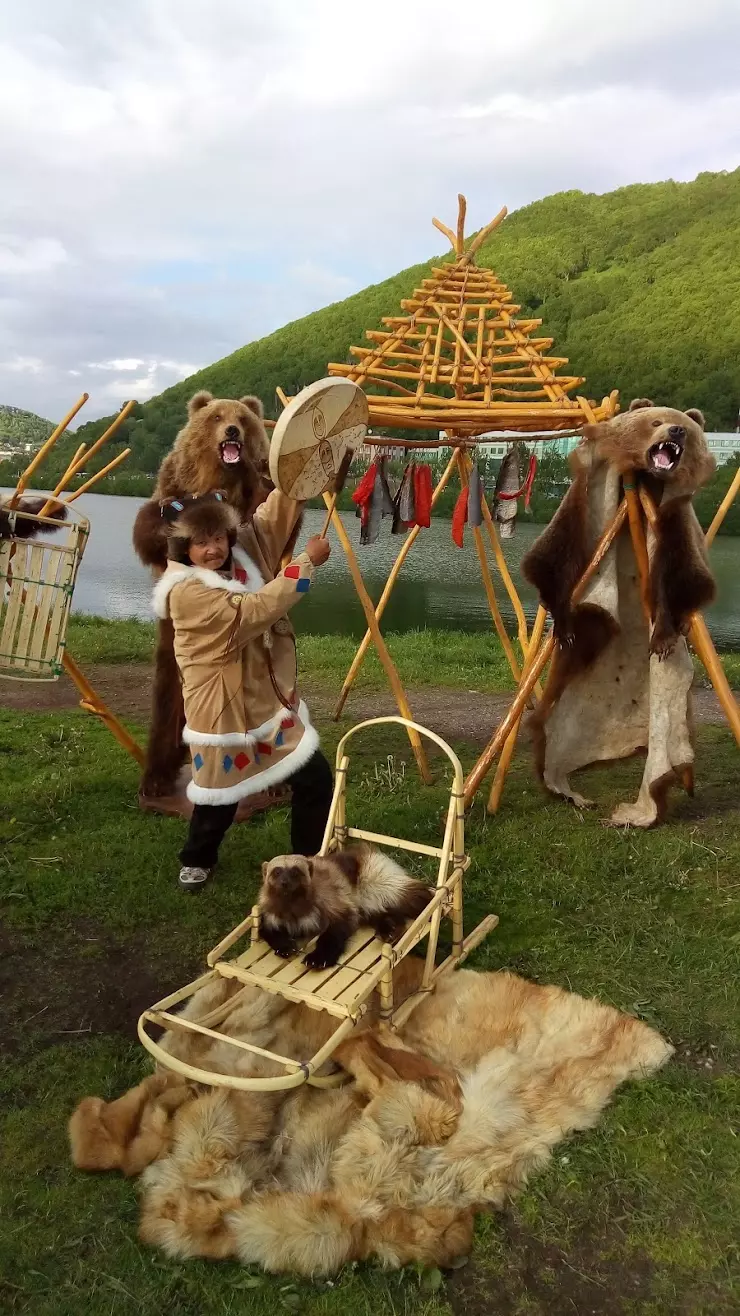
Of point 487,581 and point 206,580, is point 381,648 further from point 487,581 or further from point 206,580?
point 206,580

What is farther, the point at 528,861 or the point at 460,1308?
the point at 528,861

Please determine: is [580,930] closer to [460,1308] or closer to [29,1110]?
[460,1308]

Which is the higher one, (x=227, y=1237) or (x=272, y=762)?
(x=272, y=762)

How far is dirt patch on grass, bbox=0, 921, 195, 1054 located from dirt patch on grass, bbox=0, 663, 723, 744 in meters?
3.59

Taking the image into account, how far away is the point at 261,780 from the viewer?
3889 millimetres

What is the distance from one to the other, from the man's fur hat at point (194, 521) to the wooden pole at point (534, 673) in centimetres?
204

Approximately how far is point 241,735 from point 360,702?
4.22 m

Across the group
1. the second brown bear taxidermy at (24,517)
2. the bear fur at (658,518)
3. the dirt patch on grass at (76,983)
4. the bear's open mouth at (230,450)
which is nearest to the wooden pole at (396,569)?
the bear fur at (658,518)

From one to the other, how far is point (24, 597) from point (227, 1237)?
3.28 m

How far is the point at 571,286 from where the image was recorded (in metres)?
47.8

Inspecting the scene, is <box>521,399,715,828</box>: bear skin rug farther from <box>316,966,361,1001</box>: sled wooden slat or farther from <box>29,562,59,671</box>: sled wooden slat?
<box>29,562,59,671</box>: sled wooden slat

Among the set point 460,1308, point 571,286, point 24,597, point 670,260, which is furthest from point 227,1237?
point 670,260

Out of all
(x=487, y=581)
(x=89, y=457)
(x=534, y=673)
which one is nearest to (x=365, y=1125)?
(x=534, y=673)

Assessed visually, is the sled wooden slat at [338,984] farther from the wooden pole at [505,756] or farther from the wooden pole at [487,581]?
the wooden pole at [487,581]
